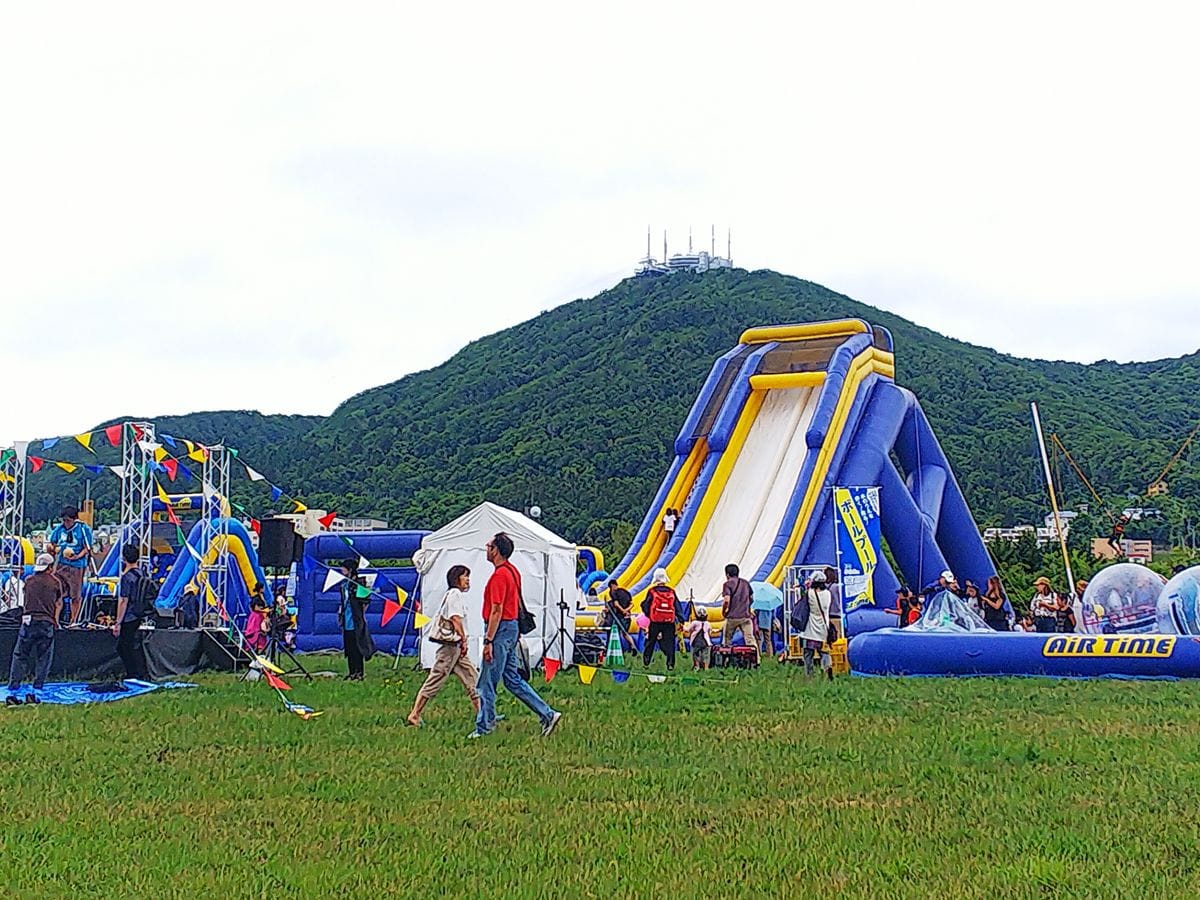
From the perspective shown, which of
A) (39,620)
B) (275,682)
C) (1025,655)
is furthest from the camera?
(1025,655)

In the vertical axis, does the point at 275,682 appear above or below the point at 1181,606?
below

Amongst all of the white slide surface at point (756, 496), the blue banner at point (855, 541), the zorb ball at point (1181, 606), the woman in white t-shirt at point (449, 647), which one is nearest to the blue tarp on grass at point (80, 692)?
the woman in white t-shirt at point (449, 647)

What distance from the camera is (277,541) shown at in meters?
15.9

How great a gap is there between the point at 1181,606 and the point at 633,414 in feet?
163

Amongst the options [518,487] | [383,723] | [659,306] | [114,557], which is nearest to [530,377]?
[659,306]

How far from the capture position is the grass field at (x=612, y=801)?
18.2ft

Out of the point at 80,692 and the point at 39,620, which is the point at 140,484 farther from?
the point at 39,620

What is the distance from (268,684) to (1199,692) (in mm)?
8870

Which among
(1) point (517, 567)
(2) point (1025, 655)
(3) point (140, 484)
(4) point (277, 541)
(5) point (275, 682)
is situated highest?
(3) point (140, 484)

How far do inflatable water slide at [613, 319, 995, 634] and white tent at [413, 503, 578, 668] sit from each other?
5.55m

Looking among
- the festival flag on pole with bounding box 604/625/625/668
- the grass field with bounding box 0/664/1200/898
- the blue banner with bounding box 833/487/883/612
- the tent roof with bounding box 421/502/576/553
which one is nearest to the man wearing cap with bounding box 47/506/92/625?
the tent roof with bounding box 421/502/576/553

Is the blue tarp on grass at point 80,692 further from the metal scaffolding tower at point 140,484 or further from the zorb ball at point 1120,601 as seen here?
the zorb ball at point 1120,601

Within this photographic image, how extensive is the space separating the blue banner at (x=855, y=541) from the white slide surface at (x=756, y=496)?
327 centimetres

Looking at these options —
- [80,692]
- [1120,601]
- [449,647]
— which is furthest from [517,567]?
[1120,601]
